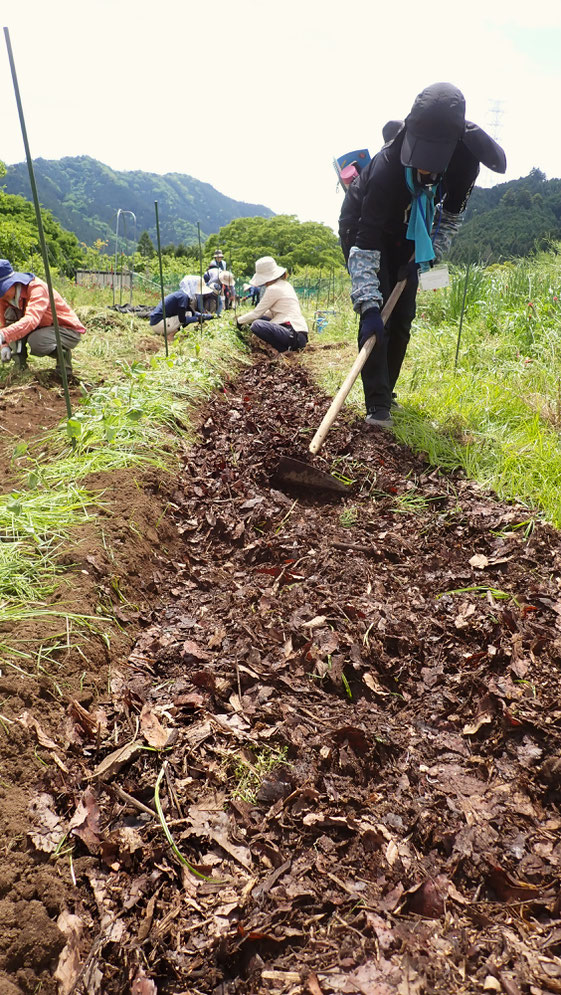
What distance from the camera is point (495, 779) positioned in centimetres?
150

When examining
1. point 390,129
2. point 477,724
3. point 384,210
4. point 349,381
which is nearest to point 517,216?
point 390,129

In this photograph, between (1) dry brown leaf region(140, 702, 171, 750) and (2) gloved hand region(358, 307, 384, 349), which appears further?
(2) gloved hand region(358, 307, 384, 349)

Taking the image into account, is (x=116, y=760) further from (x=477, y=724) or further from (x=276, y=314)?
(x=276, y=314)

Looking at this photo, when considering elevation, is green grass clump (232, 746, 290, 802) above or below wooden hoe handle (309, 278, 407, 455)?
below

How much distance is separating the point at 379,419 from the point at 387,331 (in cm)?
66

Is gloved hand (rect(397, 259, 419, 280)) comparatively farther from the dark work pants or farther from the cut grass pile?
the cut grass pile

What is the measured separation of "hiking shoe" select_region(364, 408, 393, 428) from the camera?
3.72m

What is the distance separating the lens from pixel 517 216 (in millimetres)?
23172

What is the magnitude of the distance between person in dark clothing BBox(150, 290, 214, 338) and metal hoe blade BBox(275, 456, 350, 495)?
520cm

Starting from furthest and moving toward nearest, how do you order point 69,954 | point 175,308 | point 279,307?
point 175,308 < point 279,307 < point 69,954

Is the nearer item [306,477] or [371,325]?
[306,477]

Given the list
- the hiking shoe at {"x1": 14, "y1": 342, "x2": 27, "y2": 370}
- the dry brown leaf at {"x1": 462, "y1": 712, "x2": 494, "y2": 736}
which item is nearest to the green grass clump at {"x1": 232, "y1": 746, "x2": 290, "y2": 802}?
the dry brown leaf at {"x1": 462, "y1": 712, "x2": 494, "y2": 736}

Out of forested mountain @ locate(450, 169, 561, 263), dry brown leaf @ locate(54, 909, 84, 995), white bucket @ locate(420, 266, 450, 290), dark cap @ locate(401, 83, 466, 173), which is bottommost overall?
dry brown leaf @ locate(54, 909, 84, 995)

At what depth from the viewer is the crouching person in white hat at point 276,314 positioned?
22.3 feet
